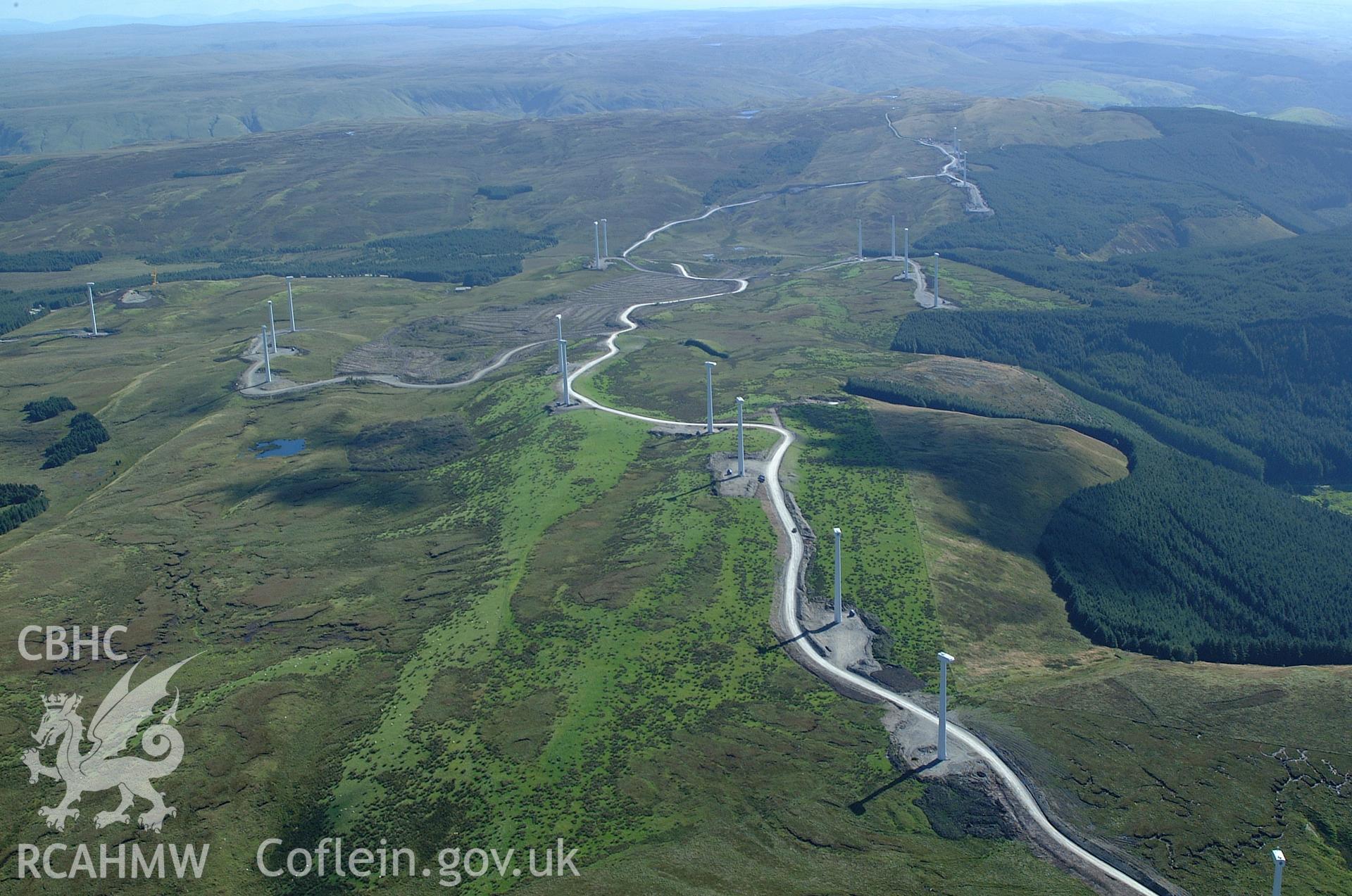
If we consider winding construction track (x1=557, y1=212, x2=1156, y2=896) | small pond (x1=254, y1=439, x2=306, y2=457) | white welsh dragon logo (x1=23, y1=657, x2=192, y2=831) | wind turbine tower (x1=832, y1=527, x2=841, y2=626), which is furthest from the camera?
small pond (x1=254, y1=439, x2=306, y2=457)

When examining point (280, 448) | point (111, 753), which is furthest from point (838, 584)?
point (280, 448)

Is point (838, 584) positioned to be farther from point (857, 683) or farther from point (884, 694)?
point (884, 694)

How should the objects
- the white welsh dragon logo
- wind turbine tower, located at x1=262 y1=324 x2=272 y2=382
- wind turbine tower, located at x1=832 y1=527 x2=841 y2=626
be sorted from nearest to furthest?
the white welsh dragon logo < wind turbine tower, located at x1=832 y1=527 x2=841 y2=626 < wind turbine tower, located at x1=262 y1=324 x2=272 y2=382

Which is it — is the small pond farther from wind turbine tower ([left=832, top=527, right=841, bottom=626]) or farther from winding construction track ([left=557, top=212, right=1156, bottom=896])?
wind turbine tower ([left=832, top=527, right=841, bottom=626])

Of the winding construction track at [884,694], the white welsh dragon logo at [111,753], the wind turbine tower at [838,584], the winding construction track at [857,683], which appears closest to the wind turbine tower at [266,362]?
the winding construction track at [857,683]

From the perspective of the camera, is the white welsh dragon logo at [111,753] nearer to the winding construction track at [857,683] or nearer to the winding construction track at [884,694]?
the winding construction track at [857,683]

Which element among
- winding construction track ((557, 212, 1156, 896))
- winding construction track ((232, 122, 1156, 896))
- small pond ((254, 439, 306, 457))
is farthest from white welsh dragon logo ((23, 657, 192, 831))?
small pond ((254, 439, 306, 457))

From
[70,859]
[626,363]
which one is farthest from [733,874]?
[626,363]

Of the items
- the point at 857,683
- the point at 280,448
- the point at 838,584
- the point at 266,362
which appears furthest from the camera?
the point at 266,362
